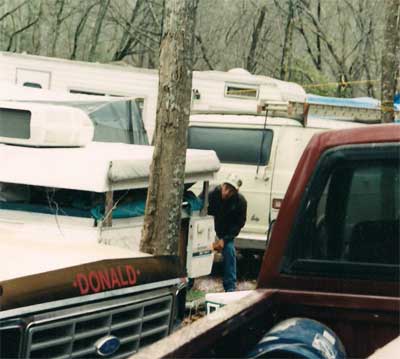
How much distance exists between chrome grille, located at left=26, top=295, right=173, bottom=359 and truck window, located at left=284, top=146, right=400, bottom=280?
1071 millimetres

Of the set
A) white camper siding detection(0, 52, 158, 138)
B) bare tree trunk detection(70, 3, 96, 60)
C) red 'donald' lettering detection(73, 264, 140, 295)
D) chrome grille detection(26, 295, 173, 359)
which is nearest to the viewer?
chrome grille detection(26, 295, 173, 359)

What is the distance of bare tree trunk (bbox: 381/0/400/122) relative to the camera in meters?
12.0

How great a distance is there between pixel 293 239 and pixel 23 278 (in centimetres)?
121

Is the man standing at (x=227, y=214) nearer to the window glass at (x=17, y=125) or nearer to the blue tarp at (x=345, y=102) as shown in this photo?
the window glass at (x=17, y=125)

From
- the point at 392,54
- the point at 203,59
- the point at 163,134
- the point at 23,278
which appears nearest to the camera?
the point at 23,278

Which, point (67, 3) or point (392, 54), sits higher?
point (67, 3)

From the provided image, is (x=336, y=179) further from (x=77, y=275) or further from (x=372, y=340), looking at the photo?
(x=77, y=275)

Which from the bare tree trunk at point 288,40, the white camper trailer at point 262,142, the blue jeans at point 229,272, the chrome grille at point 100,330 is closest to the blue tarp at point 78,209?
the chrome grille at point 100,330

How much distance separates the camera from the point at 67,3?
30.2 meters

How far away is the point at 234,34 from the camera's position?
2992 cm

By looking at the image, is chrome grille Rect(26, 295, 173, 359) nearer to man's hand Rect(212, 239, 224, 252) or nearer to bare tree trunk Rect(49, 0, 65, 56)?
man's hand Rect(212, 239, 224, 252)

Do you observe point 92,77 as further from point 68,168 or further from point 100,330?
point 100,330

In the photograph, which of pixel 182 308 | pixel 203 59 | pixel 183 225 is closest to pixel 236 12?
pixel 203 59

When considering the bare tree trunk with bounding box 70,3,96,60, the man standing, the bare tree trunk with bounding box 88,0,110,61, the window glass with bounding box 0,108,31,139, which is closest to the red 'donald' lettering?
the window glass with bounding box 0,108,31,139
